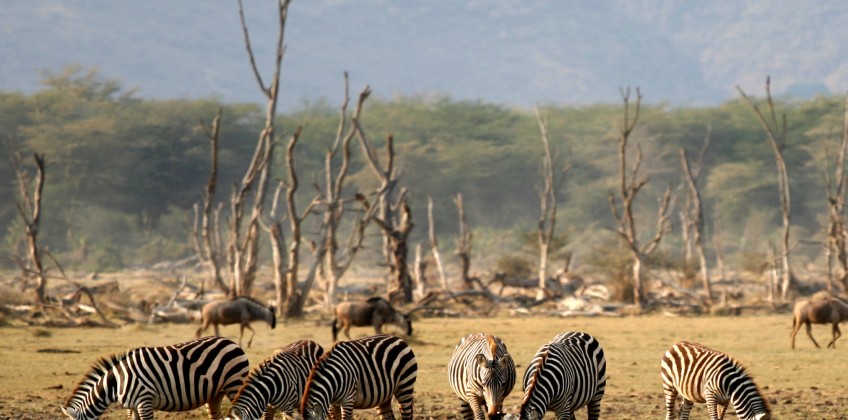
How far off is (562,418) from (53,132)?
45976 mm

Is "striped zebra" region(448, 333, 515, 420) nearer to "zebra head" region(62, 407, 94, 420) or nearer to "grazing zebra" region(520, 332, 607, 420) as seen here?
"grazing zebra" region(520, 332, 607, 420)

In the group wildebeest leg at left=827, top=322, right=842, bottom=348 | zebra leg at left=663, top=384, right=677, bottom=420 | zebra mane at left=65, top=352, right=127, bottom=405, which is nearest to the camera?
zebra mane at left=65, top=352, right=127, bottom=405

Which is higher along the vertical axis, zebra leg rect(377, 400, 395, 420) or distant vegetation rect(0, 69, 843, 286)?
distant vegetation rect(0, 69, 843, 286)

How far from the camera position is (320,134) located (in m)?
59.4

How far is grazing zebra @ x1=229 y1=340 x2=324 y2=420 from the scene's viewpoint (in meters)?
8.97

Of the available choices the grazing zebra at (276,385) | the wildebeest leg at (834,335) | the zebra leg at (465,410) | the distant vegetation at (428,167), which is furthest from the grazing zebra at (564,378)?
the distant vegetation at (428,167)

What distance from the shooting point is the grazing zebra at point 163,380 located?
31.0ft

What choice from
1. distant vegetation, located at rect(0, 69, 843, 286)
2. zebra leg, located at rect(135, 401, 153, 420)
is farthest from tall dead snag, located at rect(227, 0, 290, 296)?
distant vegetation, located at rect(0, 69, 843, 286)

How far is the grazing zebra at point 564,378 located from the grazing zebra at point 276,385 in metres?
1.74

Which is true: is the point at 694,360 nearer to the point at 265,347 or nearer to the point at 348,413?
the point at 348,413

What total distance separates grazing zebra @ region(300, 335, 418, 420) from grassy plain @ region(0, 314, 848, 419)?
1.51 meters

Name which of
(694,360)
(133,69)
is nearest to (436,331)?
(694,360)

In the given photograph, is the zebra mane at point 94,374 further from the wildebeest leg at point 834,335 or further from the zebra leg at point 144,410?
the wildebeest leg at point 834,335

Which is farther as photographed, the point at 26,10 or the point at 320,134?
the point at 26,10
